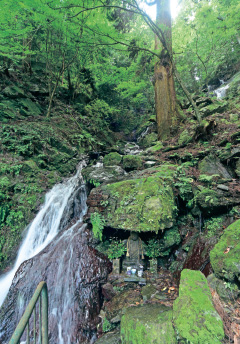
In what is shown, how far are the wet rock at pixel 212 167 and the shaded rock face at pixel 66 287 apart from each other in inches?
154

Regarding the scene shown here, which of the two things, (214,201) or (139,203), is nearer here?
(214,201)

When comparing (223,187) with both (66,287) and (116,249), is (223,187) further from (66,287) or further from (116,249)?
(66,287)

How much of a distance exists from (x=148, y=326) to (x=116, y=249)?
2.26m

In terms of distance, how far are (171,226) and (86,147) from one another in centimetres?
812

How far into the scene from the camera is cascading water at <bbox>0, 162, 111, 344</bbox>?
13.1ft

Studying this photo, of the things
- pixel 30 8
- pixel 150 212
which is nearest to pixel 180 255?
pixel 150 212

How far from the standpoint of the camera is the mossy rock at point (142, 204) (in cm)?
446

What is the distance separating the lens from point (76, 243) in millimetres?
5215

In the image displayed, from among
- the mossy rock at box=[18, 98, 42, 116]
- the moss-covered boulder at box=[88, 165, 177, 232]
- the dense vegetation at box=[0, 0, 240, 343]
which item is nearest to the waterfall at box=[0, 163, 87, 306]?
the dense vegetation at box=[0, 0, 240, 343]

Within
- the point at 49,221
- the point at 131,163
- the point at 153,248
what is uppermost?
the point at 131,163

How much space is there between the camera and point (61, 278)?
15.2ft

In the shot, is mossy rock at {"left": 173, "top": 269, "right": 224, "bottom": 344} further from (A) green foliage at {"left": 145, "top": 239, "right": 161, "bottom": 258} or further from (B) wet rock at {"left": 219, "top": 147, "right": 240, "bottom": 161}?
(B) wet rock at {"left": 219, "top": 147, "right": 240, "bottom": 161}

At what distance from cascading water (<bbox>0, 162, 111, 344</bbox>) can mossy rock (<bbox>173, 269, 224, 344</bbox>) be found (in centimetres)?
244

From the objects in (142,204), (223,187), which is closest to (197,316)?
(142,204)
